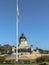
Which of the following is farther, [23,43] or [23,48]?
[23,43]

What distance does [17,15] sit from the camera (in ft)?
125

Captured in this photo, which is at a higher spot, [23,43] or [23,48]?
[23,43]

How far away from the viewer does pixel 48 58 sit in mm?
48406

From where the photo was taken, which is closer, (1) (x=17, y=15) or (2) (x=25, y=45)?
(1) (x=17, y=15)

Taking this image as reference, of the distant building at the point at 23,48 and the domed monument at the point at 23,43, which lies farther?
the domed monument at the point at 23,43

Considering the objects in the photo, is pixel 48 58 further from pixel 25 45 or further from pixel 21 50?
pixel 25 45

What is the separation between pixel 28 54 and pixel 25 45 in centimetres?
1041

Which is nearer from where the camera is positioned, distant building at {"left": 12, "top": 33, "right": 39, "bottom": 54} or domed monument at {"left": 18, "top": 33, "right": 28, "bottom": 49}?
distant building at {"left": 12, "top": 33, "right": 39, "bottom": 54}

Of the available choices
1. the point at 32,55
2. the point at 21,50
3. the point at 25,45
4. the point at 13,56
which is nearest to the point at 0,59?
the point at 13,56

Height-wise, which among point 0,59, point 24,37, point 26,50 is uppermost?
point 24,37

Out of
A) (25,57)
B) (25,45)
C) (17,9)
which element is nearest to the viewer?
(17,9)

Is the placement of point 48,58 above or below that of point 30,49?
below

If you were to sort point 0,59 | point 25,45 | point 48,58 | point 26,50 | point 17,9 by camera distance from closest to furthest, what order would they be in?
1. point 17,9
2. point 0,59
3. point 48,58
4. point 26,50
5. point 25,45

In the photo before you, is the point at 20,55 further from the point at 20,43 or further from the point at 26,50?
the point at 20,43
